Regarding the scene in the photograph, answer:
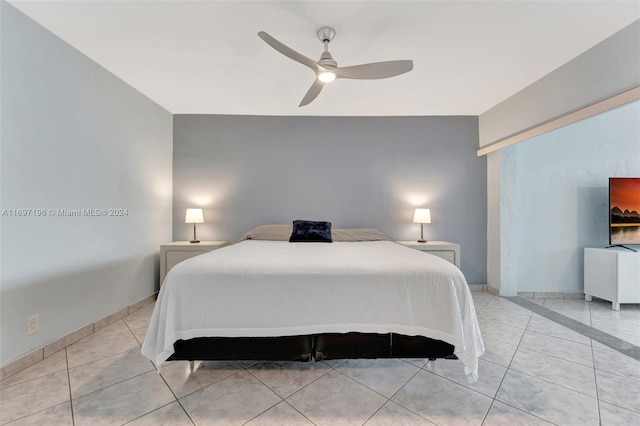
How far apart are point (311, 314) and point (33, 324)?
1959 mm

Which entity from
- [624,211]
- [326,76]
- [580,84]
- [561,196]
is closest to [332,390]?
[326,76]

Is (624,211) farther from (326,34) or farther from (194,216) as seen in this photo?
(194,216)

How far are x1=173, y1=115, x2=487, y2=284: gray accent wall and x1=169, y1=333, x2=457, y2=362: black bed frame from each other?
219 centimetres

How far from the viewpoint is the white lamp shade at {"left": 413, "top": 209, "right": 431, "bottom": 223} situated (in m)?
3.50

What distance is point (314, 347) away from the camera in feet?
5.45

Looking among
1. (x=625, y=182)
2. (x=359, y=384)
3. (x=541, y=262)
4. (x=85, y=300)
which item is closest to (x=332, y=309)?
(x=359, y=384)

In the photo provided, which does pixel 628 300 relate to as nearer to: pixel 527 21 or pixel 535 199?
pixel 535 199

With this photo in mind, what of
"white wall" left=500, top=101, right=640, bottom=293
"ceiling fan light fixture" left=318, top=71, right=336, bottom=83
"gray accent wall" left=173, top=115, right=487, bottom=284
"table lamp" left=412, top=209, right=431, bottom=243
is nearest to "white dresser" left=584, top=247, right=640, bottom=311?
"white wall" left=500, top=101, right=640, bottom=293

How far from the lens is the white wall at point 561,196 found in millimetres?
3348

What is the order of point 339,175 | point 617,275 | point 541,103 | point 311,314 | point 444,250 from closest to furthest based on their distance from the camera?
point 311,314 → point 541,103 → point 617,275 → point 444,250 → point 339,175

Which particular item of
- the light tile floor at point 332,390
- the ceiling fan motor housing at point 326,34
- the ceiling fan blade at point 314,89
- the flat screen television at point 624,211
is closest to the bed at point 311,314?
the light tile floor at point 332,390

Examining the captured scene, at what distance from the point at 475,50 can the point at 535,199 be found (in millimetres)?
2234

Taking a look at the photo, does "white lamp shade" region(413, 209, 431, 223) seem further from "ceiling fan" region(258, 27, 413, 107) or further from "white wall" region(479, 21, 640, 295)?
"ceiling fan" region(258, 27, 413, 107)

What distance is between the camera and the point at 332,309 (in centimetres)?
159
